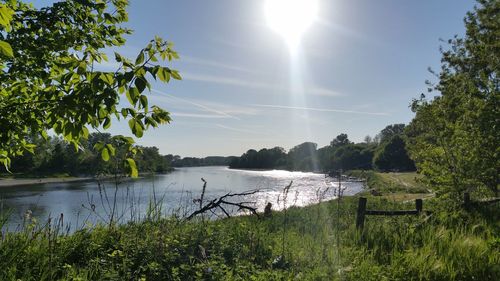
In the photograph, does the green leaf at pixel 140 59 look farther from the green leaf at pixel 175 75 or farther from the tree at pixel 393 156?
the tree at pixel 393 156

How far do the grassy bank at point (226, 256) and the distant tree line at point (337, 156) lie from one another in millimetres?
98208

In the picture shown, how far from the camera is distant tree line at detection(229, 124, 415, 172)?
102875 millimetres

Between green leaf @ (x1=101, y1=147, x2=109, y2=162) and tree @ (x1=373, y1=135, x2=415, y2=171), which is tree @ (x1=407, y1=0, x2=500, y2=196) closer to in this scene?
green leaf @ (x1=101, y1=147, x2=109, y2=162)

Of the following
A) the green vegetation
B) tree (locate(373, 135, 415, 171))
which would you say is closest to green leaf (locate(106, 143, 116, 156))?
the green vegetation

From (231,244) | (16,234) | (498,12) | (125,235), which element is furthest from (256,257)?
(498,12)

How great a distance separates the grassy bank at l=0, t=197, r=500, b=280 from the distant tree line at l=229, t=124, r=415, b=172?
98208mm

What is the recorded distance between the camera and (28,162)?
92.8 meters

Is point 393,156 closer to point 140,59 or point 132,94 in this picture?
point 140,59

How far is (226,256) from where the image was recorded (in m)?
5.86

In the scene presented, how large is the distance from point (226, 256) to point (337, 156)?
151 metres

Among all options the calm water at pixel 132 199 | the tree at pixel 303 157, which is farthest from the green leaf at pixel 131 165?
the tree at pixel 303 157

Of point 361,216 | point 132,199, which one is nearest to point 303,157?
point 361,216

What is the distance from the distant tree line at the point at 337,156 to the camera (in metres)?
103

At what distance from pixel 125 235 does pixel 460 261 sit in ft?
17.4
